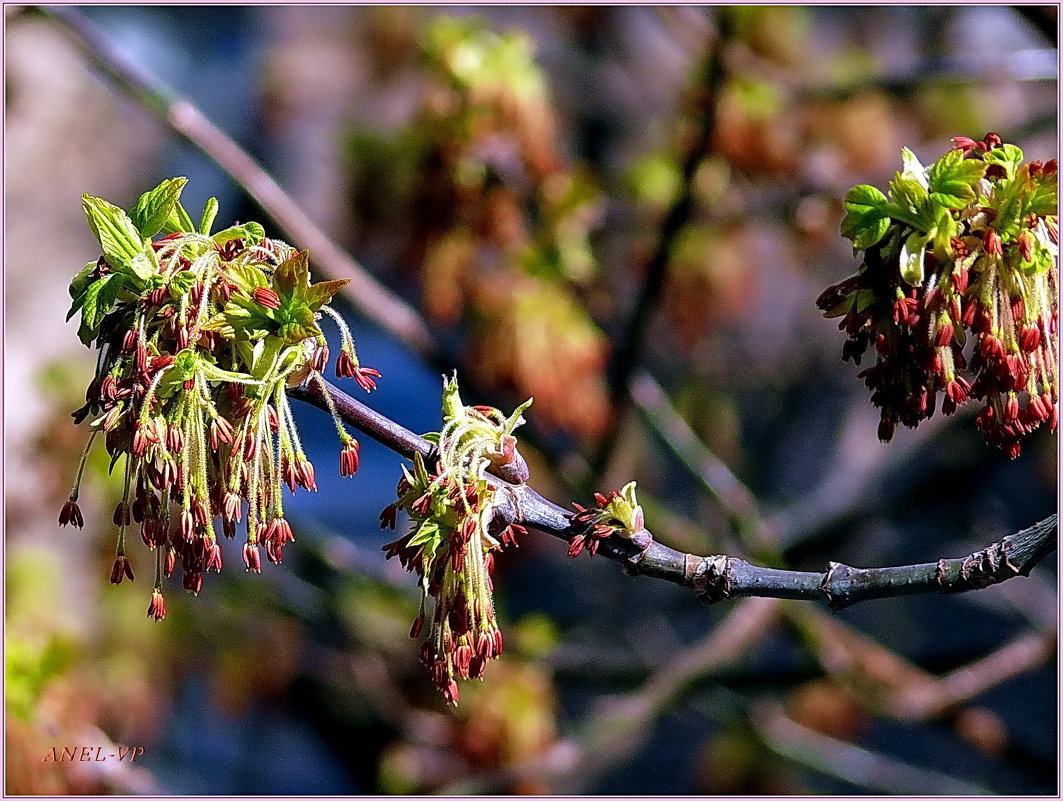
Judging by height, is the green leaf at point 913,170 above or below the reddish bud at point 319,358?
above

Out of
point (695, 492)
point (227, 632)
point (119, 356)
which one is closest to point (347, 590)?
point (227, 632)

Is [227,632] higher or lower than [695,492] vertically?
lower

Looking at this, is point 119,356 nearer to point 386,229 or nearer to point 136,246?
point 136,246

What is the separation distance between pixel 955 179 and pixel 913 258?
7 cm

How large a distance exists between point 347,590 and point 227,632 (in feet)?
1.90

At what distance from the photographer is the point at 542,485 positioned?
2490mm

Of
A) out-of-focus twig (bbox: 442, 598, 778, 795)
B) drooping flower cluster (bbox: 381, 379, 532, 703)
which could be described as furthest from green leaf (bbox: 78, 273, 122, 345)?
out-of-focus twig (bbox: 442, 598, 778, 795)

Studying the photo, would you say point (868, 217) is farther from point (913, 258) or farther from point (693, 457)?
point (693, 457)

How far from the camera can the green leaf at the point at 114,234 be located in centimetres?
71

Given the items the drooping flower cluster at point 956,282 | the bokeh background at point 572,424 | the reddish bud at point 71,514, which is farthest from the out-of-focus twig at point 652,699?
the reddish bud at point 71,514

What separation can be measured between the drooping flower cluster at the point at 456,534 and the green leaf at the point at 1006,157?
1.30 feet

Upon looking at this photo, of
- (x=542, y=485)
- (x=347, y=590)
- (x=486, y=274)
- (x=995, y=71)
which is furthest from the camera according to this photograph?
(x=347, y=590)

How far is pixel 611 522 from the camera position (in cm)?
75

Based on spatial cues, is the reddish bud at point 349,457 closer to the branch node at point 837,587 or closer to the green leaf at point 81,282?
the green leaf at point 81,282
